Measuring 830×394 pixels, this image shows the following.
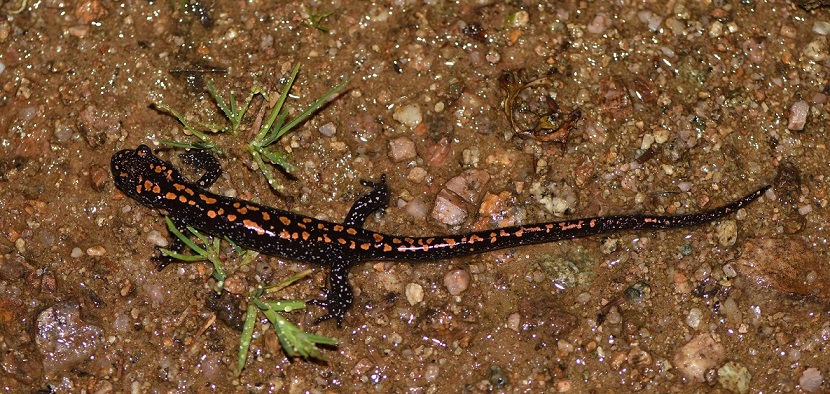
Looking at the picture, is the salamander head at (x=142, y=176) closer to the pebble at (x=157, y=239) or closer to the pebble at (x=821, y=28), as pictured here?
the pebble at (x=157, y=239)

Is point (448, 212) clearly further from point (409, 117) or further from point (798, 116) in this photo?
point (798, 116)

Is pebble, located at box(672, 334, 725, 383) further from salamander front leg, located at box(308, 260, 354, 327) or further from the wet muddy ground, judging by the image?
salamander front leg, located at box(308, 260, 354, 327)

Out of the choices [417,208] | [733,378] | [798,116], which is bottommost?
[733,378]

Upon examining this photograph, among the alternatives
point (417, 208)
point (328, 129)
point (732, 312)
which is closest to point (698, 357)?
point (732, 312)

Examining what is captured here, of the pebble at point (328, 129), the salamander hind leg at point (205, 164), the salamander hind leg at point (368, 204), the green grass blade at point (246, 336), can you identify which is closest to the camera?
the green grass blade at point (246, 336)

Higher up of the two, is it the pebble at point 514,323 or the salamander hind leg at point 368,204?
the salamander hind leg at point 368,204

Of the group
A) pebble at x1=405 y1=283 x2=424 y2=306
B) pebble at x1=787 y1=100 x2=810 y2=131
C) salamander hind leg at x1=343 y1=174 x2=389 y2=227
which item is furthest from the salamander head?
pebble at x1=787 y1=100 x2=810 y2=131

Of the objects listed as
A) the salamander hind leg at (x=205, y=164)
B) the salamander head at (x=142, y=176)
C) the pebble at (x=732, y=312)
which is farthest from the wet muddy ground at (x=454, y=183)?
the salamander head at (x=142, y=176)
